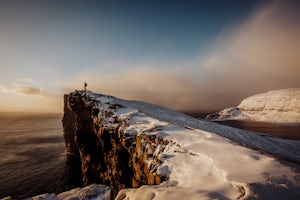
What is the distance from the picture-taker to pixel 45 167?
34562mm

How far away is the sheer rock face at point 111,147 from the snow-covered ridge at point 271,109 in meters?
68.6

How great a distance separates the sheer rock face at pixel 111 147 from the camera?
40.5 ft

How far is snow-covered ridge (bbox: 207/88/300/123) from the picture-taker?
6258 cm

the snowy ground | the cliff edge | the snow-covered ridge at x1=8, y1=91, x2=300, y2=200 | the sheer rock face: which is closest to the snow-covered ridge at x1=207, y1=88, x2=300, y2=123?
the cliff edge

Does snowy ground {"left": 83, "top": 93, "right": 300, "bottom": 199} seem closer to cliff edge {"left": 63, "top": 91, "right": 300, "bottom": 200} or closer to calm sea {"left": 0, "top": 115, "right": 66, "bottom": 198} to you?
cliff edge {"left": 63, "top": 91, "right": 300, "bottom": 200}

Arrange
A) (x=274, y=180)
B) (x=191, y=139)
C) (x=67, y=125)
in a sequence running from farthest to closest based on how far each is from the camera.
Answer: (x=67, y=125) → (x=191, y=139) → (x=274, y=180)

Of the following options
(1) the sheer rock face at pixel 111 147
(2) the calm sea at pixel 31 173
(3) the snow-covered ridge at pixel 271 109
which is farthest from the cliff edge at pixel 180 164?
(3) the snow-covered ridge at pixel 271 109

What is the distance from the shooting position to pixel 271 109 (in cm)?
7288

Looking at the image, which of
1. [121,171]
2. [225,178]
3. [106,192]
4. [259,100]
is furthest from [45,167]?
[259,100]

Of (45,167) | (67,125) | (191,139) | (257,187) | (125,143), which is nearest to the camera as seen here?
(257,187)

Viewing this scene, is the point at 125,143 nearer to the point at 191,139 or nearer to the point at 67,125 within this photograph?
the point at 191,139

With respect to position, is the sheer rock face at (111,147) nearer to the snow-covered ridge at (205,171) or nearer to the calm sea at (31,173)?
the snow-covered ridge at (205,171)

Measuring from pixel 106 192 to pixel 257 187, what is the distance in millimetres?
6369

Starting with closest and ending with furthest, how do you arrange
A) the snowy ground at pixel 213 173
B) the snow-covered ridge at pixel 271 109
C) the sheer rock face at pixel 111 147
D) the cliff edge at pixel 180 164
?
the snowy ground at pixel 213 173
the cliff edge at pixel 180 164
the sheer rock face at pixel 111 147
the snow-covered ridge at pixel 271 109
